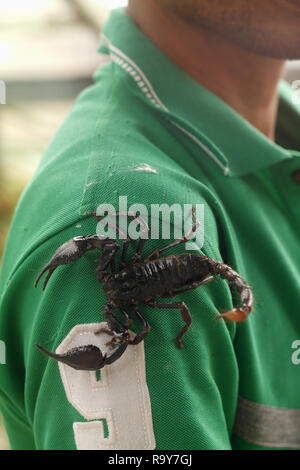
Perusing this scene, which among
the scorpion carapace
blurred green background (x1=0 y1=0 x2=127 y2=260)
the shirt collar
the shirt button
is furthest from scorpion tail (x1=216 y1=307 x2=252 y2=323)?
blurred green background (x1=0 y1=0 x2=127 y2=260)

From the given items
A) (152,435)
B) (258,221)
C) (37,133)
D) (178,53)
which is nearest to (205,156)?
(258,221)

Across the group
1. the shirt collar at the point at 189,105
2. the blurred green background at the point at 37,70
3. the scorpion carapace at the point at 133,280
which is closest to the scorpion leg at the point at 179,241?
the scorpion carapace at the point at 133,280

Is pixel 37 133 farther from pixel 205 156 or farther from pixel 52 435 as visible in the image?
pixel 52 435

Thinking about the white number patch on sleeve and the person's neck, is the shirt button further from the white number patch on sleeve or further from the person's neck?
the white number patch on sleeve

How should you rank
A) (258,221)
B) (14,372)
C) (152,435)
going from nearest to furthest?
(152,435) < (14,372) < (258,221)

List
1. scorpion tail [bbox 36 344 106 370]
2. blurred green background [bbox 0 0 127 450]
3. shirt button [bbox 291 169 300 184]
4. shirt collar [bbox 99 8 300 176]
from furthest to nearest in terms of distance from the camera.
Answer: blurred green background [bbox 0 0 127 450] < shirt button [bbox 291 169 300 184] < shirt collar [bbox 99 8 300 176] < scorpion tail [bbox 36 344 106 370]

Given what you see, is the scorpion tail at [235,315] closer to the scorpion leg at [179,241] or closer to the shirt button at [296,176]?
the scorpion leg at [179,241]
